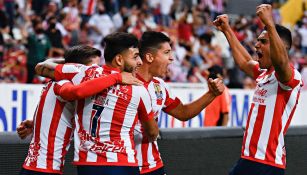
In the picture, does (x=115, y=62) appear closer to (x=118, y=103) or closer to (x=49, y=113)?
(x=118, y=103)

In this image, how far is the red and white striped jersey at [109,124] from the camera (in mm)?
5375

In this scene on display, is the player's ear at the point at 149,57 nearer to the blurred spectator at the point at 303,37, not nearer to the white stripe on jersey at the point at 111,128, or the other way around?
the white stripe on jersey at the point at 111,128

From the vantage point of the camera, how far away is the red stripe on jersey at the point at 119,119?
5375 millimetres

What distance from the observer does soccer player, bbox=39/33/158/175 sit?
17.6 feet

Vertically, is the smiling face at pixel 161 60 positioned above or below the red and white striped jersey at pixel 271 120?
above

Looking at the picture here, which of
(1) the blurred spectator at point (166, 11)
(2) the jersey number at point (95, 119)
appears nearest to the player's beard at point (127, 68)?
(2) the jersey number at point (95, 119)

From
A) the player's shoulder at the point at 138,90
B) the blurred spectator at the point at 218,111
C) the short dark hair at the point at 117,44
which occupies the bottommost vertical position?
the blurred spectator at the point at 218,111

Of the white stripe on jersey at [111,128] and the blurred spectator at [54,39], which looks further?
the blurred spectator at [54,39]

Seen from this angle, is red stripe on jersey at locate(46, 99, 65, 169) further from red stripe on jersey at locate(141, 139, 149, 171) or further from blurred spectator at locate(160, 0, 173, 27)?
blurred spectator at locate(160, 0, 173, 27)

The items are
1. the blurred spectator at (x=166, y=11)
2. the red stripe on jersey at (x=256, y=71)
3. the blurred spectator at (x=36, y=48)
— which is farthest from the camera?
the blurred spectator at (x=166, y=11)

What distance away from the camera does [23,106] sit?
1184 cm

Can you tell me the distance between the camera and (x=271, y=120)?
632 centimetres

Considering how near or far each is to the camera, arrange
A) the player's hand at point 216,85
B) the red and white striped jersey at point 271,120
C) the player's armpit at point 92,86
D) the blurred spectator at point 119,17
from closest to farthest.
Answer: the player's armpit at point 92,86 → the player's hand at point 216,85 → the red and white striped jersey at point 271,120 → the blurred spectator at point 119,17

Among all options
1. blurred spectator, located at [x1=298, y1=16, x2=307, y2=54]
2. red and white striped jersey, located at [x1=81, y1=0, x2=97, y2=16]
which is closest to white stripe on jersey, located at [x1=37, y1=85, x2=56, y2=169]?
red and white striped jersey, located at [x1=81, y1=0, x2=97, y2=16]
